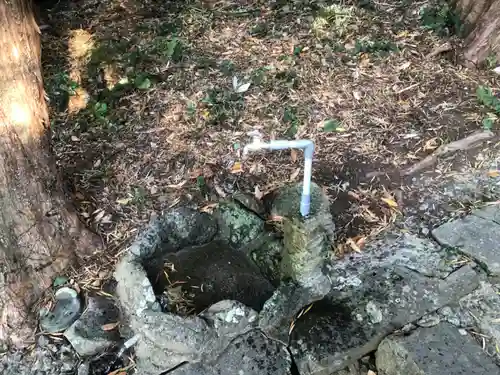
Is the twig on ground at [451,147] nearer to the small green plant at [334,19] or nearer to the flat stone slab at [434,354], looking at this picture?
the flat stone slab at [434,354]

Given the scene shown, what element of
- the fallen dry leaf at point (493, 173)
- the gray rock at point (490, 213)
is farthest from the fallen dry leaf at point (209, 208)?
the fallen dry leaf at point (493, 173)

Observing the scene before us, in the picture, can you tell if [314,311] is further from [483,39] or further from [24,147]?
[483,39]

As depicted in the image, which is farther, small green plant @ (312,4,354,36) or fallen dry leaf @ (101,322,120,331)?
small green plant @ (312,4,354,36)

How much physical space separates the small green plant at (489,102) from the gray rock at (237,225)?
1.89 m

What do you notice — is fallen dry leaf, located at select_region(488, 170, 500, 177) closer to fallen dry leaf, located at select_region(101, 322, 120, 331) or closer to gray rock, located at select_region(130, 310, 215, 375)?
gray rock, located at select_region(130, 310, 215, 375)

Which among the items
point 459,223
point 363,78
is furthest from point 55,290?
point 363,78

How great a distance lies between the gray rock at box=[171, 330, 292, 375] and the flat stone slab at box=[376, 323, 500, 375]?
1.56 ft

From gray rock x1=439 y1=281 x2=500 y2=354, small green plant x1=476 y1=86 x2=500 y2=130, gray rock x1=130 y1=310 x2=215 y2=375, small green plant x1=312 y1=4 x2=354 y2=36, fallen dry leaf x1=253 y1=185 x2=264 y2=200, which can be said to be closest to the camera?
gray rock x1=130 y1=310 x2=215 y2=375

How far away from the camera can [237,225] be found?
9.93 ft

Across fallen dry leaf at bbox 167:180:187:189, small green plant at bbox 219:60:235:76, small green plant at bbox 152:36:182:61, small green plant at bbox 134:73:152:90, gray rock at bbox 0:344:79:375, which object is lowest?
gray rock at bbox 0:344:79:375

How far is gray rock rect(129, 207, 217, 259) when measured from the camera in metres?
2.77

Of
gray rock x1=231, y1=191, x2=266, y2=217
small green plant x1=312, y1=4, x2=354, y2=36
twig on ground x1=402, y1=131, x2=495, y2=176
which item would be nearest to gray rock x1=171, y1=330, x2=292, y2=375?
gray rock x1=231, y1=191, x2=266, y2=217

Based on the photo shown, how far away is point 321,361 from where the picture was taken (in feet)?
8.28

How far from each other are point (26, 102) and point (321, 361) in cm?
190
